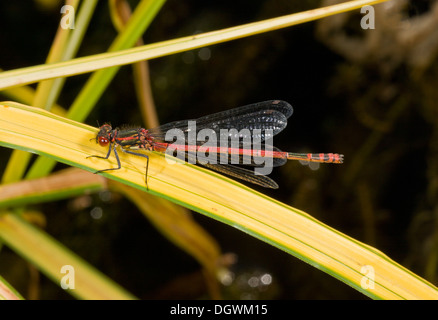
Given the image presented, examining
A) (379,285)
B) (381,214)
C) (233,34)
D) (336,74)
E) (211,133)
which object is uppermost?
(336,74)

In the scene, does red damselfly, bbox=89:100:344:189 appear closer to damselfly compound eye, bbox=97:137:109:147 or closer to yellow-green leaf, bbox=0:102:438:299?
damselfly compound eye, bbox=97:137:109:147

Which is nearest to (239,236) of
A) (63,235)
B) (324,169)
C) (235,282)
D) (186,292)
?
(235,282)

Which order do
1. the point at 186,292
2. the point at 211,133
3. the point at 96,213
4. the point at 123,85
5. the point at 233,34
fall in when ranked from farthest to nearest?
the point at 123,85 → the point at 96,213 → the point at 186,292 → the point at 211,133 → the point at 233,34

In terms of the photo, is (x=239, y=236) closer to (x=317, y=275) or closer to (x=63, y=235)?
(x=317, y=275)

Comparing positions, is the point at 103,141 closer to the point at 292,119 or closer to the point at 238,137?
the point at 238,137

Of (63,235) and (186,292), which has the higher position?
(63,235)

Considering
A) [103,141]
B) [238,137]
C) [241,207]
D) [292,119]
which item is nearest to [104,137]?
[103,141]

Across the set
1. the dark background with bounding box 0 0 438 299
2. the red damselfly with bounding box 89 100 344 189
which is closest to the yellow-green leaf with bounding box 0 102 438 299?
the red damselfly with bounding box 89 100 344 189
